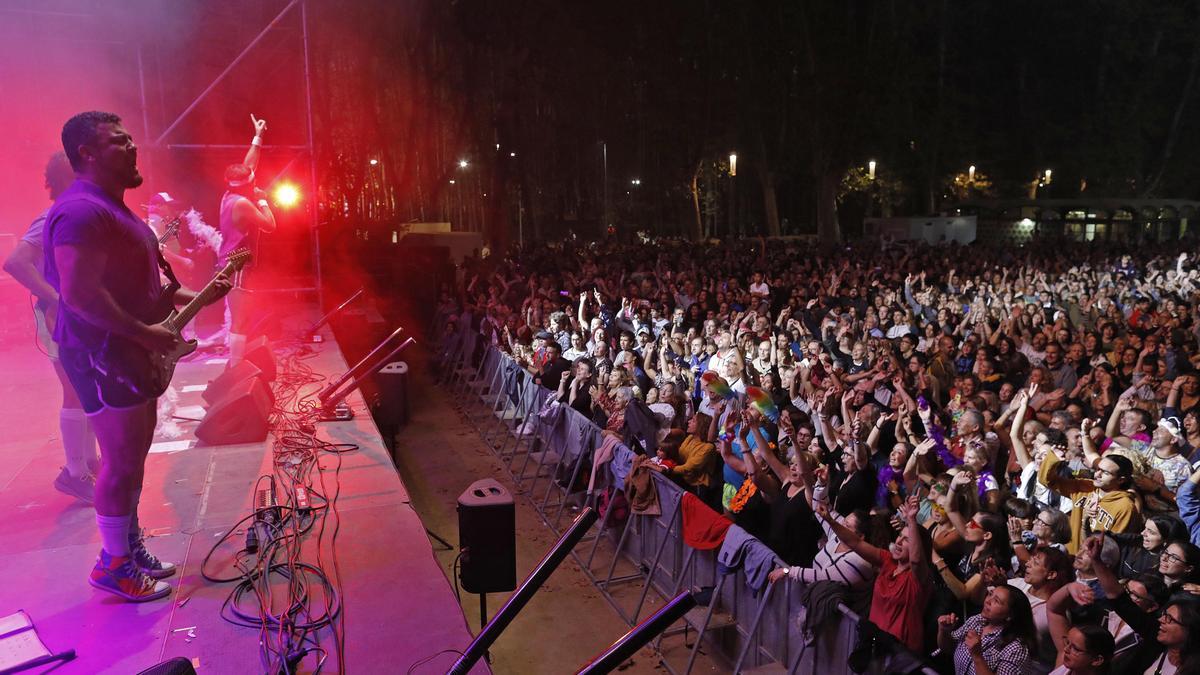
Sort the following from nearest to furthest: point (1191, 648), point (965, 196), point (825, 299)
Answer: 1. point (1191, 648)
2. point (825, 299)
3. point (965, 196)

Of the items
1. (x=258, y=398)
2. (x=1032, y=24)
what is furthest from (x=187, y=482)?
(x=1032, y=24)

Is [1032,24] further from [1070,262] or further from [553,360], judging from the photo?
[553,360]

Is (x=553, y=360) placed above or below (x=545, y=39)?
below

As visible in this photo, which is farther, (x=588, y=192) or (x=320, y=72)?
(x=588, y=192)

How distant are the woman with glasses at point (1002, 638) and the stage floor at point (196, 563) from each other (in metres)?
2.33

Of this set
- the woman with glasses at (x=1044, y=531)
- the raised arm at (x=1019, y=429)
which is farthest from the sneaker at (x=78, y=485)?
the raised arm at (x=1019, y=429)

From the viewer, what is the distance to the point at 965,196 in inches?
1570

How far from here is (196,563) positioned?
13.2 feet

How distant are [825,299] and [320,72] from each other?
13.7 meters

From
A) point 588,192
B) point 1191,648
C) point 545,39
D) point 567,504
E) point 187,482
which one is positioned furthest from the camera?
point 588,192

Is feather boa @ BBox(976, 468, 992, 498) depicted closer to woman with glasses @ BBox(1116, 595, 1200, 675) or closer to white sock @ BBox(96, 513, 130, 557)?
woman with glasses @ BBox(1116, 595, 1200, 675)

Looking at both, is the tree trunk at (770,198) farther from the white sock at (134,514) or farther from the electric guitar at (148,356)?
the white sock at (134,514)

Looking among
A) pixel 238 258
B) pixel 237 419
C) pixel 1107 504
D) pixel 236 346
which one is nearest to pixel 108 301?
pixel 238 258

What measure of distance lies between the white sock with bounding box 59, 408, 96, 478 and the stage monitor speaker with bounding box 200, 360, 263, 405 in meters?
1.50
